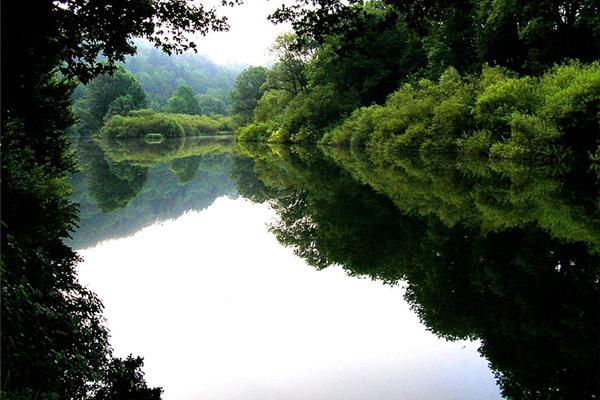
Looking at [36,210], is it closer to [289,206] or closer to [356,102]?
[289,206]

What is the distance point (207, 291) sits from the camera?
8016mm

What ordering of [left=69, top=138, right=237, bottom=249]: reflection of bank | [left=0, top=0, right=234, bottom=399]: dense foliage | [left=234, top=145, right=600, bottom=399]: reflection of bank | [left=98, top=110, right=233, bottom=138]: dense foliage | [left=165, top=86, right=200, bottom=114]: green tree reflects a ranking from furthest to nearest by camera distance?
[left=165, top=86, right=200, bottom=114]: green tree < [left=98, top=110, right=233, bottom=138]: dense foliage < [left=69, top=138, right=237, bottom=249]: reflection of bank < [left=234, top=145, right=600, bottom=399]: reflection of bank < [left=0, top=0, right=234, bottom=399]: dense foliage

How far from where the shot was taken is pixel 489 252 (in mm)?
8836

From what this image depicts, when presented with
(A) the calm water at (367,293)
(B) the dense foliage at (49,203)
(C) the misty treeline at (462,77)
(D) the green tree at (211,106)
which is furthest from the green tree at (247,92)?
(A) the calm water at (367,293)

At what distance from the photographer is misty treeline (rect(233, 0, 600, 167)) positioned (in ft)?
25.5

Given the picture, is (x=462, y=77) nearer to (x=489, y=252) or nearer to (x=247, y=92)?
(x=489, y=252)

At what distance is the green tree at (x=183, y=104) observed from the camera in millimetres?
135125

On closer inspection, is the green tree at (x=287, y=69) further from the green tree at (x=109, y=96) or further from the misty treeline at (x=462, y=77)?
the green tree at (x=109, y=96)

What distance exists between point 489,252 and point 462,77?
1115 inches

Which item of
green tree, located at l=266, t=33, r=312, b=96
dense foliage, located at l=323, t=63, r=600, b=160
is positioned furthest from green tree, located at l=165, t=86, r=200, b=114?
dense foliage, located at l=323, t=63, r=600, b=160

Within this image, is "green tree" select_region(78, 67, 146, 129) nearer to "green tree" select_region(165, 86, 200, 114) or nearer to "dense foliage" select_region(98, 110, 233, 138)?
"dense foliage" select_region(98, 110, 233, 138)

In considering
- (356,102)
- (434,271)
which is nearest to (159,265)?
(434,271)

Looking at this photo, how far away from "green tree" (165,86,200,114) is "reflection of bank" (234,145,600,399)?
122043mm

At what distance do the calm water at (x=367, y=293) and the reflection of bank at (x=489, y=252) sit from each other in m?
0.03
